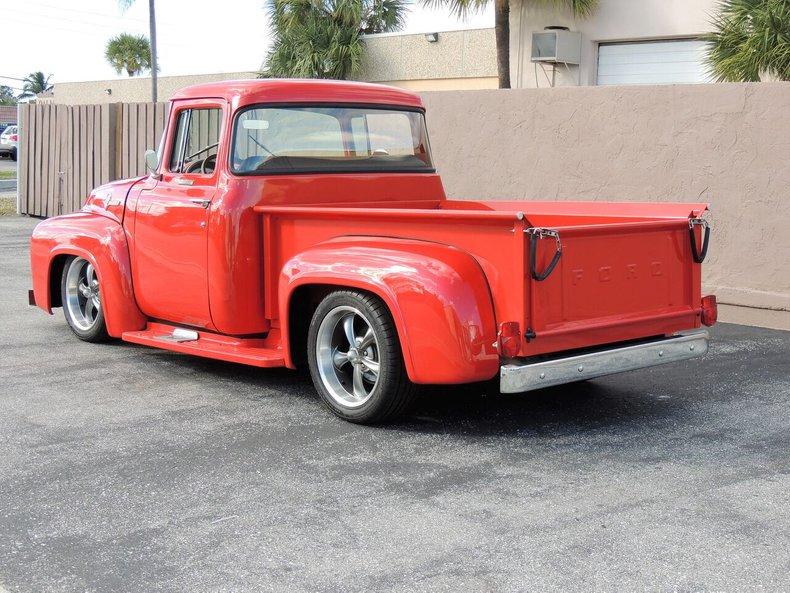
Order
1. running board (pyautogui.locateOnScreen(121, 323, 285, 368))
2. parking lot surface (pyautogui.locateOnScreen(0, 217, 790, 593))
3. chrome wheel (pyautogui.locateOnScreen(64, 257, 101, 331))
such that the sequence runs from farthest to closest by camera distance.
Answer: chrome wheel (pyautogui.locateOnScreen(64, 257, 101, 331)), running board (pyautogui.locateOnScreen(121, 323, 285, 368)), parking lot surface (pyautogui.locateOnScreen(0, 217, 790, 593))

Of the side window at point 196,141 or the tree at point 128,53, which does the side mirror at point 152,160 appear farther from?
the tree at point 128,53

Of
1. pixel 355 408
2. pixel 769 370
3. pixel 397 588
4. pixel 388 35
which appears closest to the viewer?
pixel 397 588

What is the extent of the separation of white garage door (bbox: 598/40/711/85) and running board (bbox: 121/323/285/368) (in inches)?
603

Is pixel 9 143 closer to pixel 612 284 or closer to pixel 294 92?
pixel 294 92

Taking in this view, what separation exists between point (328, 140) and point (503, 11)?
16.8 m

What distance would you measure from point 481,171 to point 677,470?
6918 mm

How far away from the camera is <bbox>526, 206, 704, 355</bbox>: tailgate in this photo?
512cm

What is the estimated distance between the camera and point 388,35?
28.3 m

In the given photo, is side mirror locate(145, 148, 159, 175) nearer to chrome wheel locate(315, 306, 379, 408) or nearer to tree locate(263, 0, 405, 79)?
chrome wheel locate(315, 306, 379, 408)

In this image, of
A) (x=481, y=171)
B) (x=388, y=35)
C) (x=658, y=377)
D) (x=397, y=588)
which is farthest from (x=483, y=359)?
(x=388, y=35)

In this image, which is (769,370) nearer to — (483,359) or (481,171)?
(483,359)

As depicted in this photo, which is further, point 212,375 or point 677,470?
point 212,375

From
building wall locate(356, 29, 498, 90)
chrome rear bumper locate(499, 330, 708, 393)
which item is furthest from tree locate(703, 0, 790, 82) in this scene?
chrome rear bumper locate(499, 330, 708, 393)

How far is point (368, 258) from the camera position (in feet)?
17.9
